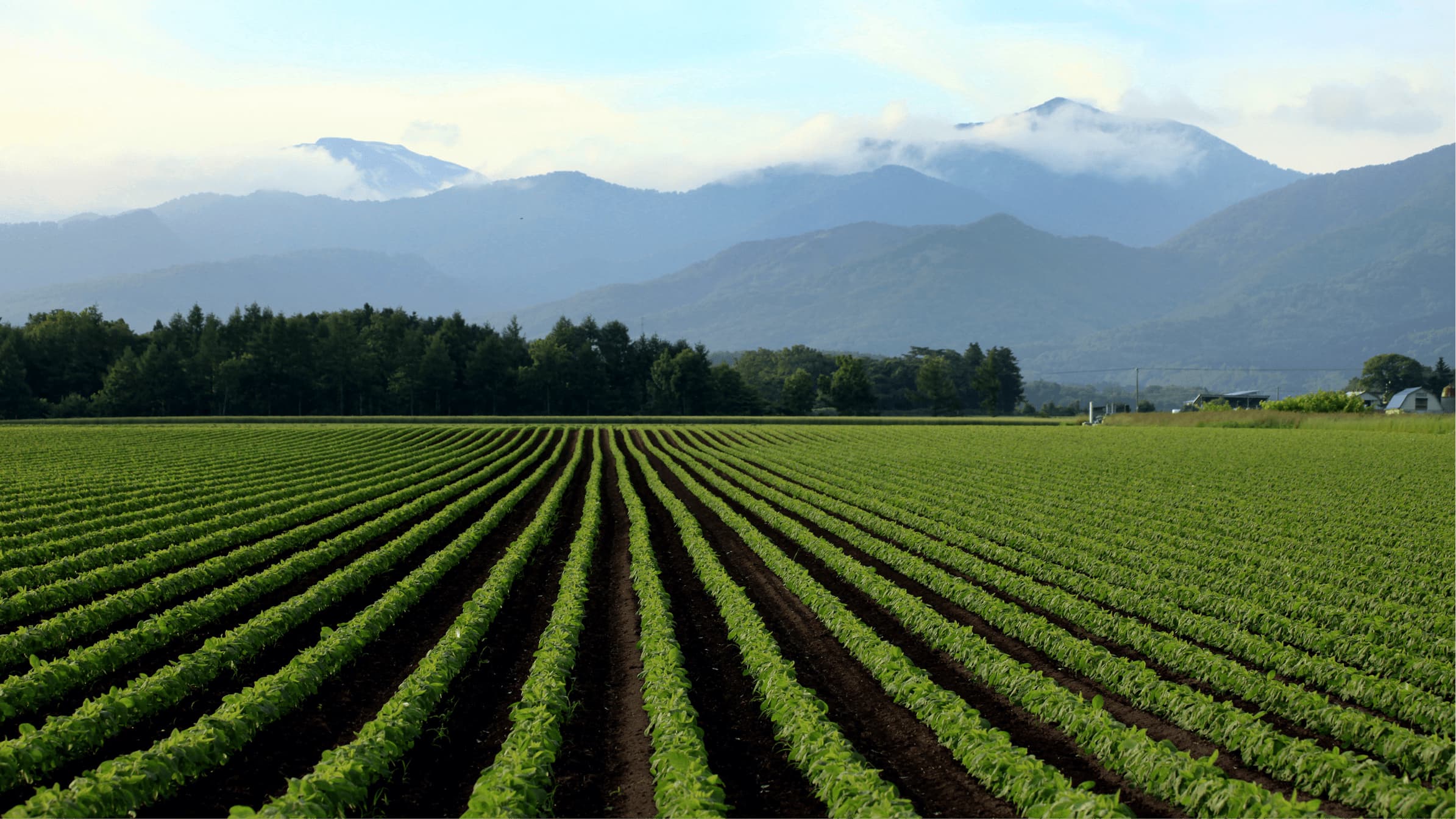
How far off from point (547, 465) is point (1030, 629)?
1277 inches

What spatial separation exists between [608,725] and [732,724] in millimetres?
1505

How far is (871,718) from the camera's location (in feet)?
35.9

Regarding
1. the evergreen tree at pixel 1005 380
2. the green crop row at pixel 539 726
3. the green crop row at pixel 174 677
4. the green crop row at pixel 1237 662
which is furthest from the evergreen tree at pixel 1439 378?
the green crop row at pixel 174 677

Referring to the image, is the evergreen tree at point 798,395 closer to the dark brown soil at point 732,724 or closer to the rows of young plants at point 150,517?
the rows of young plants at point 150,517

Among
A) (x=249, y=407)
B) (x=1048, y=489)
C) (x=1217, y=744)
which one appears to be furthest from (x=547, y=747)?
(x=249, y=407)

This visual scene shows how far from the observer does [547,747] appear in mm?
9180

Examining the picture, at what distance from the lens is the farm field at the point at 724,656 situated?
873 centimetres

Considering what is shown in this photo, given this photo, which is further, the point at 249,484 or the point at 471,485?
the point at 471,485

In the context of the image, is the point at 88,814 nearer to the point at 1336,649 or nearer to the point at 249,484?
the point at 1336,649

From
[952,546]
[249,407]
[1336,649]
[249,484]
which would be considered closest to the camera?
[1336,649]

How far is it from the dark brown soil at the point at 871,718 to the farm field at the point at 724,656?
5 centimetres

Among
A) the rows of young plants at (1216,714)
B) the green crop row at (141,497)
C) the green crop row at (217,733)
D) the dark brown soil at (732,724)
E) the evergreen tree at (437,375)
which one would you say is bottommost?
the dark brown soil at (732,724)

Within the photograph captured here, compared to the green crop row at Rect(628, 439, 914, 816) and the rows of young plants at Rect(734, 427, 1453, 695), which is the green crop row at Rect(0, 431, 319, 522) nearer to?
the green crop row at Rect(628, 439, 914, 816)

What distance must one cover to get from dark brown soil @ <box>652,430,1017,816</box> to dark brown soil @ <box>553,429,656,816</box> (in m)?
2.33
